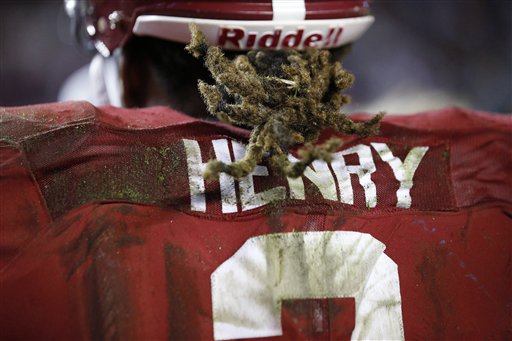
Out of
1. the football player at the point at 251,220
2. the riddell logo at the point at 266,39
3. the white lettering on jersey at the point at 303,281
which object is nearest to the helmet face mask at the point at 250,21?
the riddell logo at the point at 266,39

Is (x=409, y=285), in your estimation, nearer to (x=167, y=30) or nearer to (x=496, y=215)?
(x=496, y=215)

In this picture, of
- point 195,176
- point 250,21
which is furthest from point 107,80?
point 195,176

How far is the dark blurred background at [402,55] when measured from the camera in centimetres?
382

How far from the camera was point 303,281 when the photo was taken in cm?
92

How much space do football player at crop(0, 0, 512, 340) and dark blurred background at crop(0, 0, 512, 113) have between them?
2.87m

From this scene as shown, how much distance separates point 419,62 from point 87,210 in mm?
3446

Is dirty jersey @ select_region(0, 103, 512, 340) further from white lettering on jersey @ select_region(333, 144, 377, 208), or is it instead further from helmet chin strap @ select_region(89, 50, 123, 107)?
helmet chin strap @ select_region(89, 50, 123, 107)

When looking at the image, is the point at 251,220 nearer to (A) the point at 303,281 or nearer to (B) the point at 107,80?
(A) the point at 303,281

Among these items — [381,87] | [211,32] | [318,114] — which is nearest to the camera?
[318,114]

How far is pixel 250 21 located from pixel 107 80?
1.76 feet

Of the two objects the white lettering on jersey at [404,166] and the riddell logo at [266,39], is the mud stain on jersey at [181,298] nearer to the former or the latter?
the white lettering on jersey at [404,166]

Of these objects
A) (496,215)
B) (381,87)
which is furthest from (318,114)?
(381,87)

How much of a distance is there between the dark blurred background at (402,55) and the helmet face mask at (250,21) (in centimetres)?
264

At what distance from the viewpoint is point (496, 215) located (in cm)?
105
